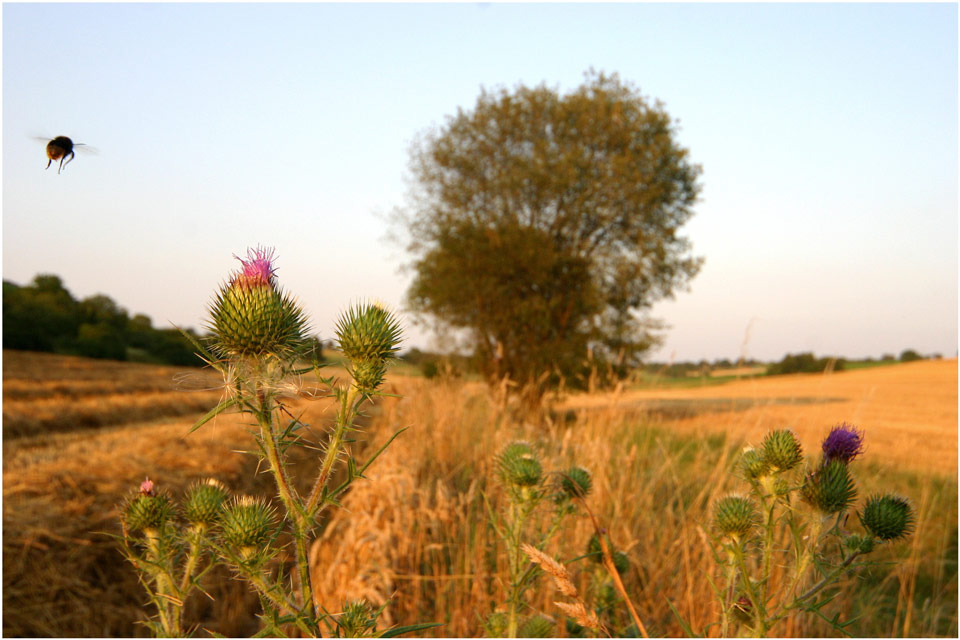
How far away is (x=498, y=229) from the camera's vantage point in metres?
19.0

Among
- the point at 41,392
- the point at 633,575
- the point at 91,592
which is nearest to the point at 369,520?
the point at 633,575

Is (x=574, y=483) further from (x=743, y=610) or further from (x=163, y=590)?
(x=163, y=590)

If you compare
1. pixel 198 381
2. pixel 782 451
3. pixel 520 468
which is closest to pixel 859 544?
pixel 782 451

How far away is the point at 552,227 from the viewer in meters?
19.3

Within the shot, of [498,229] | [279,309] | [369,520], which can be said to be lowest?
[369,520]

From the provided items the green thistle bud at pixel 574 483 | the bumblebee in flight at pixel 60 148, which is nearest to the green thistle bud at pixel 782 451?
the green thistle bud at pixel 574 483

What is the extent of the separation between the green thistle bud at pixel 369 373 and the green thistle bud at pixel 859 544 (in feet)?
3.59

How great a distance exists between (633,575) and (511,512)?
2722 millimetres

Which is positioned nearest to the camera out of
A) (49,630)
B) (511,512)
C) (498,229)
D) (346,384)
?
(346,384)

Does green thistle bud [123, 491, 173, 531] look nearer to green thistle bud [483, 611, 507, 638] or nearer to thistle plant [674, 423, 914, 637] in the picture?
green thistle bud [483, 611, 507, 638]

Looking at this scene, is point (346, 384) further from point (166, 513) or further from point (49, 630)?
point (49, 630)

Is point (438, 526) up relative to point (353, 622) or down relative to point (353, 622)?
down

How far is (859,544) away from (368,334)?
3.79 ft

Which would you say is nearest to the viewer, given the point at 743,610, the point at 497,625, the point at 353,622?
the point at 353,622
